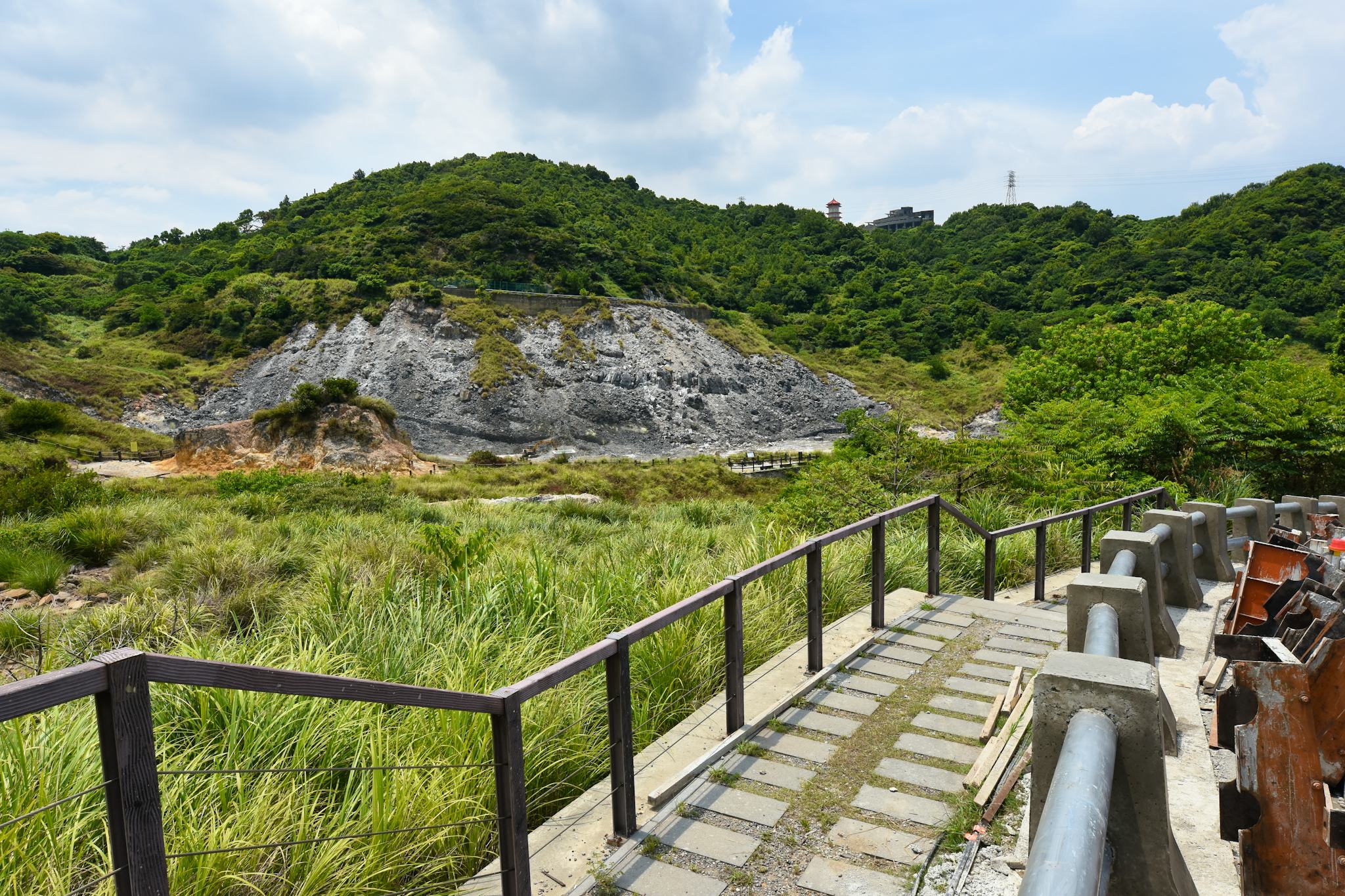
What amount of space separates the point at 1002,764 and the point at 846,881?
1.20m

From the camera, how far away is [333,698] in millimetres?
2553

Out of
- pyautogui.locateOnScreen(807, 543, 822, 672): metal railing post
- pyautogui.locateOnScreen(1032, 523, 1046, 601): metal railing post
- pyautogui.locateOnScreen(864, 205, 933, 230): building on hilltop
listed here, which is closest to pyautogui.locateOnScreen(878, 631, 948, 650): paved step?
pyautogui.locateOnScreen(807, 543, 822, 672): metal railing post

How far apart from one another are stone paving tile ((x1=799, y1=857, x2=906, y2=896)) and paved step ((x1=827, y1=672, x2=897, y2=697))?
183 centimetres

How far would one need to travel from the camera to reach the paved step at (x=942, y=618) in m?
6.32

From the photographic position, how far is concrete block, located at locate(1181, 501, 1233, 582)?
23.9 feet

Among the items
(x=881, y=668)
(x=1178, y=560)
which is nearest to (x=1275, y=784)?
(x=881, y=668)

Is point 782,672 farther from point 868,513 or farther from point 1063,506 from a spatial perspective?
point 1063,506

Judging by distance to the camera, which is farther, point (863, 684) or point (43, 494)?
point (43, 494)

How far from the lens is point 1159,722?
1.73m

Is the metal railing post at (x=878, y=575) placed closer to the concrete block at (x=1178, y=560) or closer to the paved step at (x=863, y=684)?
the paved step at (x=863, y=684)

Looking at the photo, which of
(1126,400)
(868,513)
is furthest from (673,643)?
(1126,400)

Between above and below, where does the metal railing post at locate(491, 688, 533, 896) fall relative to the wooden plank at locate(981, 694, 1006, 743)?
above

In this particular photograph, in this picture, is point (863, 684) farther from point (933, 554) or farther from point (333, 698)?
point (333, 698)

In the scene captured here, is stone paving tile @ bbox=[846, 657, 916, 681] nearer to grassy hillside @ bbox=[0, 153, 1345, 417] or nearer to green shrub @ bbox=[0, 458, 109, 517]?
green shrub @ bbox=[0, 458, 109, 517]
